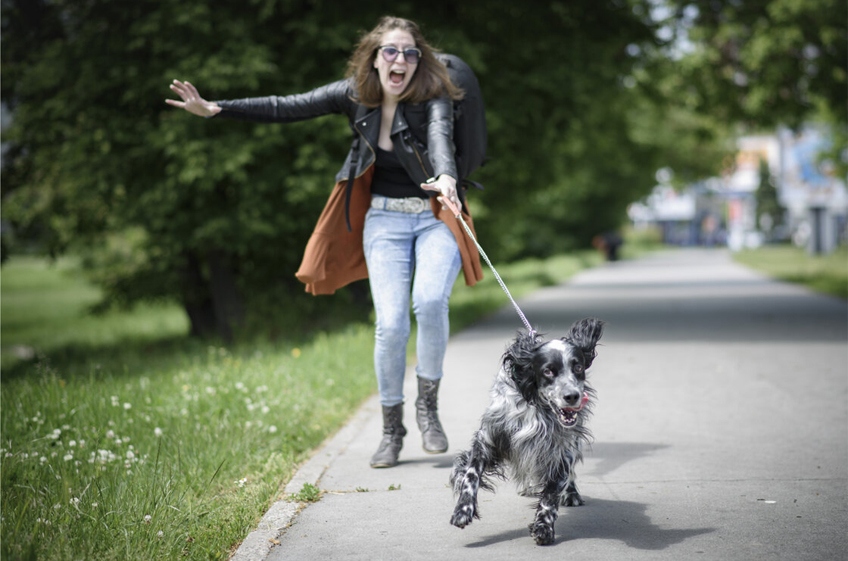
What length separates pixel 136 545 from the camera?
3.55 metres

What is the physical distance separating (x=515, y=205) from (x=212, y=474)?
1281 cm

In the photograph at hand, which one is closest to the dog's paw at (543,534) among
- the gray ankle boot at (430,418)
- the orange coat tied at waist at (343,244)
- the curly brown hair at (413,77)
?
the gray ankle boot at (430,418)

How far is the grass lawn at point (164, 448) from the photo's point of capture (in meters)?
3.71

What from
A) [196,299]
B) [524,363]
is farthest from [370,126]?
[196,299]

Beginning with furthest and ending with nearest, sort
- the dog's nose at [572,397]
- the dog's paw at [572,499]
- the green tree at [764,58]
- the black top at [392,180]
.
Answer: the green tree at [764,58], the black top at [392,180], the dog's paw at [572,499], the dog's nose at [572,397]

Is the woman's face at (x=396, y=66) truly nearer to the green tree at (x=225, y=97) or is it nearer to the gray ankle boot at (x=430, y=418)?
the gray ankle boot at (x=430, y=418)

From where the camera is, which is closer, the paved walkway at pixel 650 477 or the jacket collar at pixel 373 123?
the paved walkway at pixel 650 477

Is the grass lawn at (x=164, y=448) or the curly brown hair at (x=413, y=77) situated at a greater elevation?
the curly brown hair at (x=413, y=77)

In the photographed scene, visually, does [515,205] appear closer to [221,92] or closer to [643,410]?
[221,92]

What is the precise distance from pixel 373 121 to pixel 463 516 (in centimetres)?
217

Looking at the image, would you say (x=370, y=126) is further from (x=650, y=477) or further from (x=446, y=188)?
(x=650, y=477)

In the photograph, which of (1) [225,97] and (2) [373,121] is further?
(1) [225,97]

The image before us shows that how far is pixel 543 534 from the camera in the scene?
3.70m

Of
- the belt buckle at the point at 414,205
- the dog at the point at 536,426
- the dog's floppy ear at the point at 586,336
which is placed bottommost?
the dog at the point at 536,426
